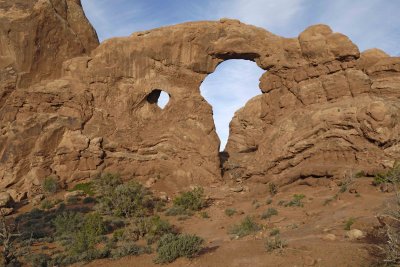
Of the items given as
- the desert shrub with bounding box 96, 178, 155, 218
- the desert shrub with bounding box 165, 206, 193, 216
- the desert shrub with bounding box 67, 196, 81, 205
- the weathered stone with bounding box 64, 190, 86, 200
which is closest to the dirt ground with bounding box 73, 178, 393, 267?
the desert shrub with bounding box 165, 206, 193, 216

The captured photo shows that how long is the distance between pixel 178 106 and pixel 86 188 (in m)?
8.76

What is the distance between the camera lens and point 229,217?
1952 centimetres

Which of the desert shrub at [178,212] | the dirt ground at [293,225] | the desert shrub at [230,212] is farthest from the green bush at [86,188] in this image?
the desert shrub at [230,212]

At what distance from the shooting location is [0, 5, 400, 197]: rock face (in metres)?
23.3

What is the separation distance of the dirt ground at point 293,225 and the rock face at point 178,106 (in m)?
2.03

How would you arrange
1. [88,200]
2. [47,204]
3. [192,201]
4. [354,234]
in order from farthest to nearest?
[88,200]
[47,204]
[192,201]
[354,234]

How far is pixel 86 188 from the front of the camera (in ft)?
79.5

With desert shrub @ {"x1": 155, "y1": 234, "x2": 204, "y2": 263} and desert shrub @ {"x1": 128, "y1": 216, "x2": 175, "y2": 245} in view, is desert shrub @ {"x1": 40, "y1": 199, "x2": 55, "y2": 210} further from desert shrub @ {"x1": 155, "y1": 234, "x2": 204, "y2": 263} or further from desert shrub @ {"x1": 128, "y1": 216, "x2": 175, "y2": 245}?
desert shrub @ {"x1": 155, "y1": 234, "x2": 204, "y2": 263}

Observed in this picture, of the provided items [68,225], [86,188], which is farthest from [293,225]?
[86,188]

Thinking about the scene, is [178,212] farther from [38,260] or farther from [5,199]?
[5,199]

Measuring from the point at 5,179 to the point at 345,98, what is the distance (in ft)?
75.2

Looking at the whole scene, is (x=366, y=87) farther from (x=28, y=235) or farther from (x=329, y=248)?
(x=28, y=235)

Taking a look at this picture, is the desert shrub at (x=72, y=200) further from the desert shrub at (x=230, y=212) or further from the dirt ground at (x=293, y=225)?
the desert shrub at (x=230, y=212)

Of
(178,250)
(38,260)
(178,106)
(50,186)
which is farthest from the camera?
(178,106)
